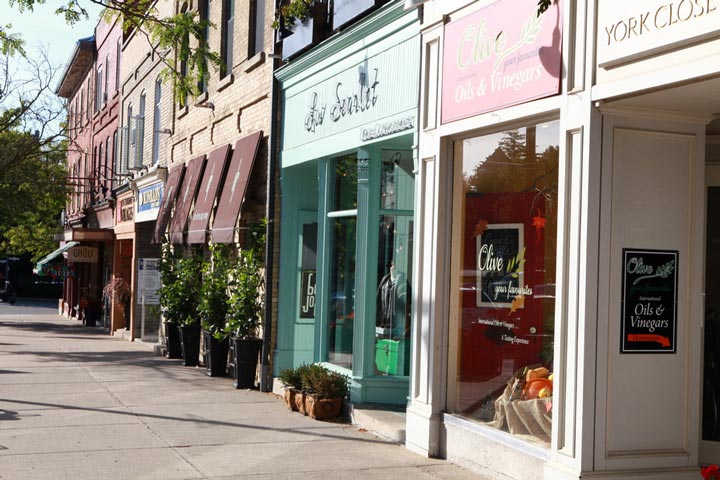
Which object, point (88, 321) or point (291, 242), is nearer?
point (291, 242)

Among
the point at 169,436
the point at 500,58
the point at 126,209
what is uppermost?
the point at 500,58

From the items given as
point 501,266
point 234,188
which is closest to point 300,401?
point 501,266

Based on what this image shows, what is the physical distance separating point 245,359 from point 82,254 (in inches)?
763

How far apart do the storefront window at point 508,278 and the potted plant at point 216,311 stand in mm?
6449

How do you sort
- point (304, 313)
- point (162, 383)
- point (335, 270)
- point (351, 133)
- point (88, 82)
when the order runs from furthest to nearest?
1. point (88, 82)
2. point (162, 383)
3. point (304, 313)
4. point (335, 270)
5. point (351, 133)

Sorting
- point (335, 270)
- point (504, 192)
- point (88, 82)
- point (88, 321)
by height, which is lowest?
point (88, 321)

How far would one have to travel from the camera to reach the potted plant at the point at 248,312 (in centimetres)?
1295

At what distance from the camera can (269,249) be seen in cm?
1266

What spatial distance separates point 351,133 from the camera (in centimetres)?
1079

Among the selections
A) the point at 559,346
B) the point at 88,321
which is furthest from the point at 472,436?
the point at 88,321

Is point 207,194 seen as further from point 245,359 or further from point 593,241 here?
point 593,241

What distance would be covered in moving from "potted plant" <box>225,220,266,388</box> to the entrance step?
3.19 meters

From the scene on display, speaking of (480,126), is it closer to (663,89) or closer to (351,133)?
(663,89)

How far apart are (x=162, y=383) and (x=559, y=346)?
8.42 meters
